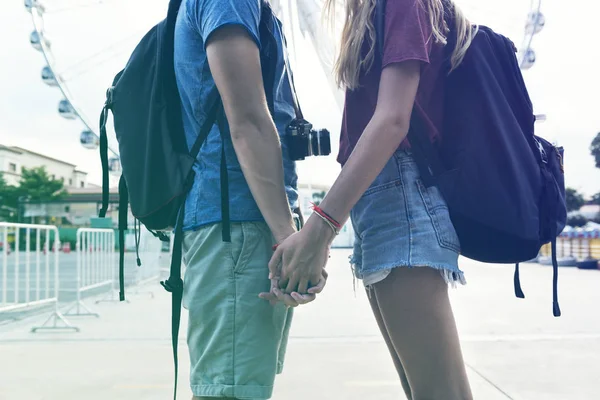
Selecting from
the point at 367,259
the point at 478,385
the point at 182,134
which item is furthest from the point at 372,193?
the point at 478,385

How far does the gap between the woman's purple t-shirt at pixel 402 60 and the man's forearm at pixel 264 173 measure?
10.0 inches

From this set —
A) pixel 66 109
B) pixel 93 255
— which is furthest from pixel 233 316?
pixel 66 109

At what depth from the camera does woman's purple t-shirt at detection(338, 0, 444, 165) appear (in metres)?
1.23

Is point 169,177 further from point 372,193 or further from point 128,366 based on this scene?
point 128,366

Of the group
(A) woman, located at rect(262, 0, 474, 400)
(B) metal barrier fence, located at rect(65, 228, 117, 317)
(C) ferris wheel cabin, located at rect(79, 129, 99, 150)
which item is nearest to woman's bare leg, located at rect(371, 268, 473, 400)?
(A) woman, located at rect(262, 0, 474, 400)

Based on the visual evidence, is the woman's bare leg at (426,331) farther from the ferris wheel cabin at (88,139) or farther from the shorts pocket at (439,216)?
the ferris wheel cabin at (88,139)

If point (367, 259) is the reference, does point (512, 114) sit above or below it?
above

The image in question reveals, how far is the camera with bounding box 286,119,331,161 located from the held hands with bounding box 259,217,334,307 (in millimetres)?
228

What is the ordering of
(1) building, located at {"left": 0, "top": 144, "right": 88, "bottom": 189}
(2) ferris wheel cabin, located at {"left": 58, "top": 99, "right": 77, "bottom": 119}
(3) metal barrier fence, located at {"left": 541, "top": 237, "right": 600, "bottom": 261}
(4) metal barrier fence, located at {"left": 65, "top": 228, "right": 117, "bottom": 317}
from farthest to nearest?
(1) building, located at {"left": 0, "top": 144, "right": 88, "bottom": 189} < (3) metal barrier fence, located at {"left": 541, "top": 237, "right": 600, "bottom": 261} < (2) ferris wheel cabin, located at {"left": 58, "top": 99, "right": 77, "bottom": 119} < (4) metal barrier fence, located at {"left": 65, "top": 228, "right": 117, "bottom": 317}

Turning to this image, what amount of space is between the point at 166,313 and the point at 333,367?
2.93 metres

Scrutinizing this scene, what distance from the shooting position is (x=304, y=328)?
4926 mm

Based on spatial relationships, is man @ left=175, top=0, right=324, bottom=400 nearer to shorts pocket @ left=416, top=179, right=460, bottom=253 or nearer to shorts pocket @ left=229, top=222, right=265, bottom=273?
shorts pocket @ left=229, top=222, right=265, bottom=273

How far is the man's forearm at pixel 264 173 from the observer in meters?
1.21

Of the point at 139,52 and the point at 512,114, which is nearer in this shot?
the point at 512,114
